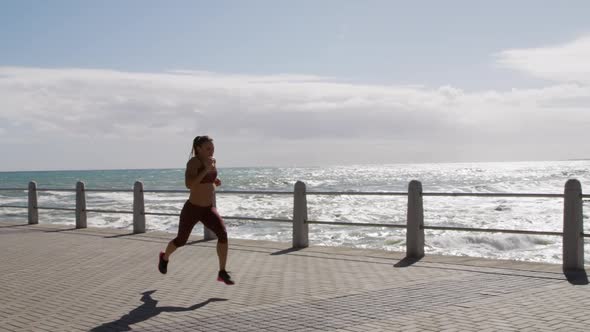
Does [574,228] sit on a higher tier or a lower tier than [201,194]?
lower

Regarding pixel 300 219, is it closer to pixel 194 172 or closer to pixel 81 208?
pixel 194 172

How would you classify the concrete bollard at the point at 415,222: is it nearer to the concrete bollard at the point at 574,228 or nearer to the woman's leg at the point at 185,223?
the concrete bollard at the point at 574,228

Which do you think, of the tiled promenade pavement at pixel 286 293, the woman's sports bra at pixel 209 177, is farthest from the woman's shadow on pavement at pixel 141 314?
the woman's sports bra at pixel 209 177

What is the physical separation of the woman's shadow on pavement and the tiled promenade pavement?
0.04 ft

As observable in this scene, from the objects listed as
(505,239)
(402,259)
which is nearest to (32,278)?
(402,259)

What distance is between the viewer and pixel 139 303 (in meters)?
7.90

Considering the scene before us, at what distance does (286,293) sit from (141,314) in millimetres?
1723

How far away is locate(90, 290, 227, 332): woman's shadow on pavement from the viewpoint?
6.75m

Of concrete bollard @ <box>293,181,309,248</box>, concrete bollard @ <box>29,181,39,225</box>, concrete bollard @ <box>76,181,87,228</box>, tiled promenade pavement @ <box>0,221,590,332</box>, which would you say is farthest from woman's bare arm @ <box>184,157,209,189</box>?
concrete bollard @ <box>29,181,39,225</box>

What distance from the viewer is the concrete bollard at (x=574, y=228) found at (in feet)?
32.1

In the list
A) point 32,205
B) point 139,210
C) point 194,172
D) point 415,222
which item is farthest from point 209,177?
point 32,205

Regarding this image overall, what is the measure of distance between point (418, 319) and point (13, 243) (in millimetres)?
10369

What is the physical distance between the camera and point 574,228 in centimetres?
984

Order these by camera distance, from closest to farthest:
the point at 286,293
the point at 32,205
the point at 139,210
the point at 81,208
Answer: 1. the point at 286,293
2. the point at 139,210
3. the point at 81,208
4. the point at 32,205
